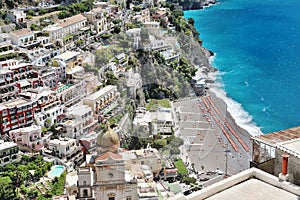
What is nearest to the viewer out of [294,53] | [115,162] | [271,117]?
[115,162]

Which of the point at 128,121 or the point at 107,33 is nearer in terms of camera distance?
the point at 128,121

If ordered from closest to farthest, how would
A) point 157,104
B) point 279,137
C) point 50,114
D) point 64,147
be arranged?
point 279,137 < point 64,147 < point 50,114 < point 157,104

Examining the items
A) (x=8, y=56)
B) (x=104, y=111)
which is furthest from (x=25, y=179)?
(x=8, y=56)

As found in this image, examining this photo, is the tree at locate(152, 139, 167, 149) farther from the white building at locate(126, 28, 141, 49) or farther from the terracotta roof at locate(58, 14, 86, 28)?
the terracotta roof at locate(58, 14, 86, 28)

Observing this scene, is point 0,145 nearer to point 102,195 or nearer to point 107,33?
point 102,195

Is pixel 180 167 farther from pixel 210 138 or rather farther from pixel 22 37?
pixel 22 37

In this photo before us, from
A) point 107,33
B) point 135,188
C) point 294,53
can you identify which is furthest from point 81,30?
point 135,188
